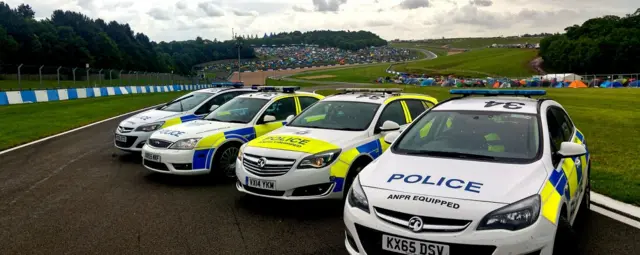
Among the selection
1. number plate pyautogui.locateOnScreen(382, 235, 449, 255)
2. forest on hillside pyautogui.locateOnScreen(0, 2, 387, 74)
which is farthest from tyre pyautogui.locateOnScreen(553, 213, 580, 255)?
forest on hillside pyautogui.locateOnScreen(0, 2, 387, 74)

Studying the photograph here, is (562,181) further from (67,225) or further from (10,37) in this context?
(10,37)

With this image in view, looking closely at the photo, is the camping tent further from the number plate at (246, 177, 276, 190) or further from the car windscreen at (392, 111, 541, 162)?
the number plate at (246, 177, 276, 190)

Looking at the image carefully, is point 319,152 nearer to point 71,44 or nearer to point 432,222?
point 432,222

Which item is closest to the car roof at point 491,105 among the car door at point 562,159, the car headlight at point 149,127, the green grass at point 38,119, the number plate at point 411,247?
the car door at point 562,159

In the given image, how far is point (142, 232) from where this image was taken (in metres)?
5.44

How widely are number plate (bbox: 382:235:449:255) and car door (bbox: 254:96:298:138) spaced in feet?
16.7

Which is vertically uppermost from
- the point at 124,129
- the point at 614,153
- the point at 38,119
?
the point at 124,129

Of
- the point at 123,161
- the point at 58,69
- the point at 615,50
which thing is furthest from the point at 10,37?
A: the point at 615,50

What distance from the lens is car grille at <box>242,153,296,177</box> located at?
610 centimetres

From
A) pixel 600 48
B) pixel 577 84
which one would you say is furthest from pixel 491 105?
pixel 600 48

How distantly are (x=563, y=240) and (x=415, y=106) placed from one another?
4.50 meters

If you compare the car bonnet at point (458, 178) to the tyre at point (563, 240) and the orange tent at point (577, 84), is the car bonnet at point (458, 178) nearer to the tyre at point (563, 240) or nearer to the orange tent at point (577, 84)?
the tyre at point (563, 240)

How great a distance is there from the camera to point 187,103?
11.6 meters

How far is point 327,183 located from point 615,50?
8567 centimetres
